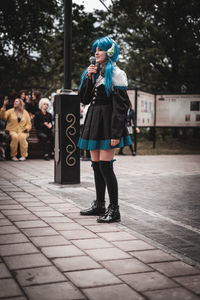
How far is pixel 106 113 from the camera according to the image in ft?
15.8

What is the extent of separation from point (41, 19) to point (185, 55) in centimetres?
1073

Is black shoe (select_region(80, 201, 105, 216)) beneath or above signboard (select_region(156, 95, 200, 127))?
beneath

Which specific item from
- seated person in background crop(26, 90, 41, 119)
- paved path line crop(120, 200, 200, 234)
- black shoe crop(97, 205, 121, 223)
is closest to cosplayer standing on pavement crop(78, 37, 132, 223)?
black shoe crop(97, 205, 121, 223)

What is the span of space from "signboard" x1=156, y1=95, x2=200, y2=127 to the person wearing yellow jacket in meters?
6.62

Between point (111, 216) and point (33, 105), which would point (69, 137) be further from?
point (33, 105)

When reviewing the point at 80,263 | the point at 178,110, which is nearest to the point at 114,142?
the point at 80,263

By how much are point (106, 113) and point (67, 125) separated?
2.70 meters

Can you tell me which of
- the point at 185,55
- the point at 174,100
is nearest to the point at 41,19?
the point at 174,100

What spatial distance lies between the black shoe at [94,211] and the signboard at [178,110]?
12.6 meters

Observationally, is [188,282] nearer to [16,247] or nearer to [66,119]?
[16,247]

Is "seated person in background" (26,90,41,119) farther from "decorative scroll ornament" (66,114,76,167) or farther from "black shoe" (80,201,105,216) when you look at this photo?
"black shoe" (80,201,105,216)

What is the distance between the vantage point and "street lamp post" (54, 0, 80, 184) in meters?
7.43

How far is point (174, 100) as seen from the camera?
58.2 feet

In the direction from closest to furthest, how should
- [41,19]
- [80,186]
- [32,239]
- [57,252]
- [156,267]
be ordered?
[156,267], [57,252], [32,239], [80,186], [41,19]
